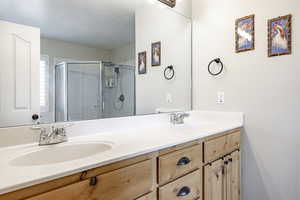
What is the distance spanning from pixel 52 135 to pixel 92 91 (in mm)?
391

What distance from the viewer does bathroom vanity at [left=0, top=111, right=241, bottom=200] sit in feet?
2.21

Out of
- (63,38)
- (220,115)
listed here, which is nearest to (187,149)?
(220,115)

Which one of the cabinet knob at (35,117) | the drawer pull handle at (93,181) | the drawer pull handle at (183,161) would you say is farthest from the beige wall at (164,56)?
the drawer pull handle at (93,181)

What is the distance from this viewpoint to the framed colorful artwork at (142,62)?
168 cm

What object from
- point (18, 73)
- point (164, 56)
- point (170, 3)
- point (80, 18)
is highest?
point (170, 3)

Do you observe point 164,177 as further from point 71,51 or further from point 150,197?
point 71,51

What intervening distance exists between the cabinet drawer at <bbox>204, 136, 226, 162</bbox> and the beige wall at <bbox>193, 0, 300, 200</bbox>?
39 cm

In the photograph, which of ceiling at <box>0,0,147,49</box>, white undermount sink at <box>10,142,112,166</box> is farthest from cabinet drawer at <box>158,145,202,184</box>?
ceiling at <box>0,0,147,49</box>

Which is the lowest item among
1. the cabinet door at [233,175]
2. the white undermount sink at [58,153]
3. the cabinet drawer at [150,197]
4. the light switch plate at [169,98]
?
the cabinet door at [233,175]

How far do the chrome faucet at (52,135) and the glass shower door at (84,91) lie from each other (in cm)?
13

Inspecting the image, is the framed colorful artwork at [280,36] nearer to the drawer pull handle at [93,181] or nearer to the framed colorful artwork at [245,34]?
the framed colorful artwork at [245,34]

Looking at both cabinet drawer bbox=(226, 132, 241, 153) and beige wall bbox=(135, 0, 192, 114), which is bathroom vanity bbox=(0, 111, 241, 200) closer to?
cabinet drawer bbox=(226, 132, 241, 153)

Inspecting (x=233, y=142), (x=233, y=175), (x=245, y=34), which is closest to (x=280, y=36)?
(x=245, y=34)

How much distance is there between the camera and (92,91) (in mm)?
1331
